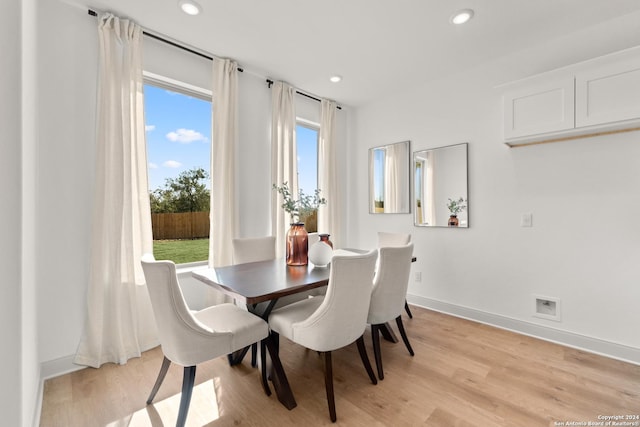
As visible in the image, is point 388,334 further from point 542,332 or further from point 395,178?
point 395,178

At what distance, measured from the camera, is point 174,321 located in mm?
1467

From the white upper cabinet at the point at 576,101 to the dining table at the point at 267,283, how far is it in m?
2.24

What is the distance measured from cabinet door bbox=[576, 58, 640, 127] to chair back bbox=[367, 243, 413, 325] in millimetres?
1808

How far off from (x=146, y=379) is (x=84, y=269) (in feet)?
3.18

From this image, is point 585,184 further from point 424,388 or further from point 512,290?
point 424,388

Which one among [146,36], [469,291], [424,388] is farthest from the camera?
[469,291]

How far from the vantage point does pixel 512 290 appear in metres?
2.89

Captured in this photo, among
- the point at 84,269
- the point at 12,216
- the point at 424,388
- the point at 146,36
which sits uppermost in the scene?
the point at 146,36

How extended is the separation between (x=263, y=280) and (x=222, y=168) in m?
1.46

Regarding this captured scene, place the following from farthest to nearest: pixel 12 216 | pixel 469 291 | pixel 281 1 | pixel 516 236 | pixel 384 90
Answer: pixel 384 90 → pixel 469 291 → pixel 516 236 → pixel 281 1 → pixel 12 216

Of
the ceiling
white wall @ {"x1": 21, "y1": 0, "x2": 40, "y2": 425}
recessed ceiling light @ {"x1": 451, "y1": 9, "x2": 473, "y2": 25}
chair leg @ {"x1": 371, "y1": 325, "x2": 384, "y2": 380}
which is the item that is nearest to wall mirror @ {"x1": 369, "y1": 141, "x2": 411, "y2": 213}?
the ceiling

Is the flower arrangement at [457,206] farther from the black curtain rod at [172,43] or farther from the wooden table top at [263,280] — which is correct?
the black curtain rod at [172,43]

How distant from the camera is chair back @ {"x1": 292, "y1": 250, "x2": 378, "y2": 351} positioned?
1594 millimetres

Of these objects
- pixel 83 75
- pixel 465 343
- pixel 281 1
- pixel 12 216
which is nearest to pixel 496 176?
pixel 465 343
